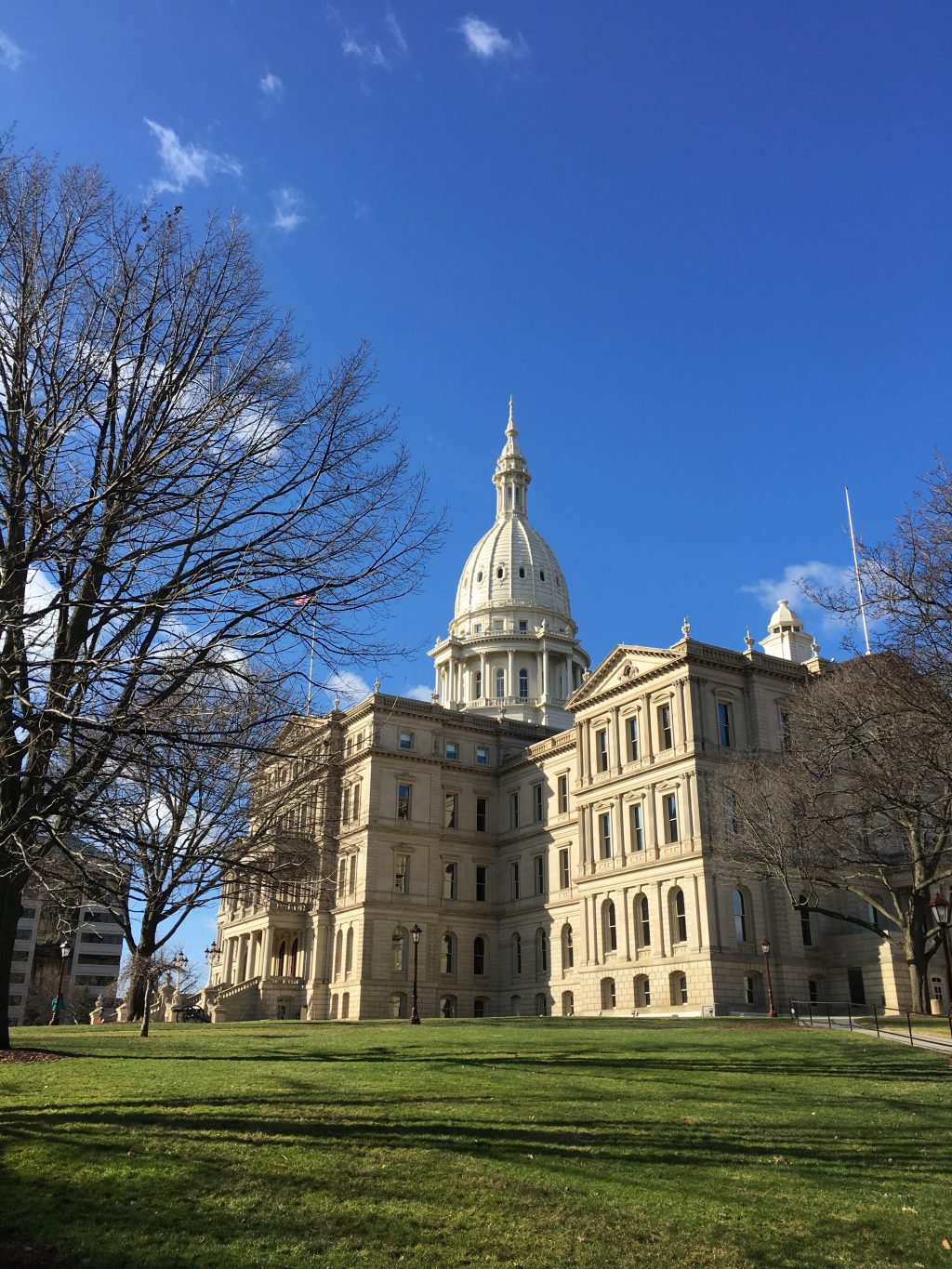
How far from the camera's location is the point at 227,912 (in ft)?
266

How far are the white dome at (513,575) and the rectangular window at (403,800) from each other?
37823 millimetres

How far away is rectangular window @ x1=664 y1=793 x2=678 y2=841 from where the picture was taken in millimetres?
54406

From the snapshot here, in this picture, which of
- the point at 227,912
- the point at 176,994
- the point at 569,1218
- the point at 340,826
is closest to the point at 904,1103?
the point at 569,1218

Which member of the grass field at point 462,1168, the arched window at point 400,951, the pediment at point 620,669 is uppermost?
the pediment at point 620,669

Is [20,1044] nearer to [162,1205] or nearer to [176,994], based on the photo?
[162,1205]

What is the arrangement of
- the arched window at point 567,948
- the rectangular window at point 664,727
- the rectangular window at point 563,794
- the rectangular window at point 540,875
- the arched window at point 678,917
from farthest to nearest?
the rectangular window at point 540,875 → the rectangular window at point 563,794 → the arched window at point 567,948 → the rectangular window at point 664,727 → the arched window at point 678,917

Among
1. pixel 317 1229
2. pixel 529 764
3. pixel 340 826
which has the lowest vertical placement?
pixel 317 1229

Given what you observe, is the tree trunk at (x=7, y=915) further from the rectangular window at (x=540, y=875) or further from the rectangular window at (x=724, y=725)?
the rectangular window at (x=540, y=875)

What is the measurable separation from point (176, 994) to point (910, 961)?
48818 mm

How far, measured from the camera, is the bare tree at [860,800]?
23703mm

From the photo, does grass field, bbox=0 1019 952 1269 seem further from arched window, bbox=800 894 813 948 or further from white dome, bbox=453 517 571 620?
white dome, bbox=453 517 571 620

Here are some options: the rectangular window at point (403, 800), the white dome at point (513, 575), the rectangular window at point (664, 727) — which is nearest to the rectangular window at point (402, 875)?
the rectangular window at point (403, 800)

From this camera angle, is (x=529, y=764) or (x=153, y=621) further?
(x=529, y=764)

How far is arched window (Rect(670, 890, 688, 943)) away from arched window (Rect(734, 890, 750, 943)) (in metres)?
2.43
